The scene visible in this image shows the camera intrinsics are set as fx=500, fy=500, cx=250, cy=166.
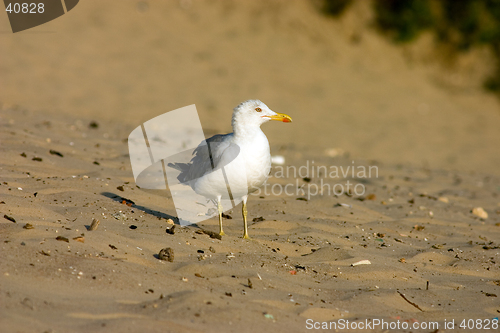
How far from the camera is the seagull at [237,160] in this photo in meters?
4.34

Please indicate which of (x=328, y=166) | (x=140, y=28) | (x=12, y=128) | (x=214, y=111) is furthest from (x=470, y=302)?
(x=140, y=28)

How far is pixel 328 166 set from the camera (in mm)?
8609

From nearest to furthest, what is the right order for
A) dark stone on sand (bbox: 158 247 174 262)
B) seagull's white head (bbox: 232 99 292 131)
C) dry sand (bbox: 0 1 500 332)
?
dry sand (bbox: 0 1 500 332) < dark stone on sand (bbox: 158 247 174 262) < seagull's white head (bbox: 232 99 292 131)

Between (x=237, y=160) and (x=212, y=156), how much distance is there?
0.30 meters

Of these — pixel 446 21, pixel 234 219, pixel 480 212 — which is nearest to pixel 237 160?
pixel 234 219

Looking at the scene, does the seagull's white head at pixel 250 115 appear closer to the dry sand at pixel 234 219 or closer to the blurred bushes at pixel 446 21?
the dry sand at pixel 234 219

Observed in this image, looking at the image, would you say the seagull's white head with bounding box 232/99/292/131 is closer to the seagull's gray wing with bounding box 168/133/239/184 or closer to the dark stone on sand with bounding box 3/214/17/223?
the seagull's gray wing with bounding box 168/133/239/184

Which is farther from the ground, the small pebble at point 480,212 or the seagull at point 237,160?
the seagull at point 237,160

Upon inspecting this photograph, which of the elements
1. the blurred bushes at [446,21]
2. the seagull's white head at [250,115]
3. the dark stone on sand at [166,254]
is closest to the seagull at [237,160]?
the seagull's white head at [250,115]

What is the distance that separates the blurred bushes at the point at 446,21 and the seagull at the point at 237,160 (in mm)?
14836

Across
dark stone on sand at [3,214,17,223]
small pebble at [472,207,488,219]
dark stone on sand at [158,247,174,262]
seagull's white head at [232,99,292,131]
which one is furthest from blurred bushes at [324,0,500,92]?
dark stone on sand at [3,214,17,223]

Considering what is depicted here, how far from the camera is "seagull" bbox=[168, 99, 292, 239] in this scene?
4336 mm

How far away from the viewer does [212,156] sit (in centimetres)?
451

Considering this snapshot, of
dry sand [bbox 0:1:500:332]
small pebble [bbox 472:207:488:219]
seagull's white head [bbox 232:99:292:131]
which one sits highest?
seagull's white head [bbox 232:99:292:131]
